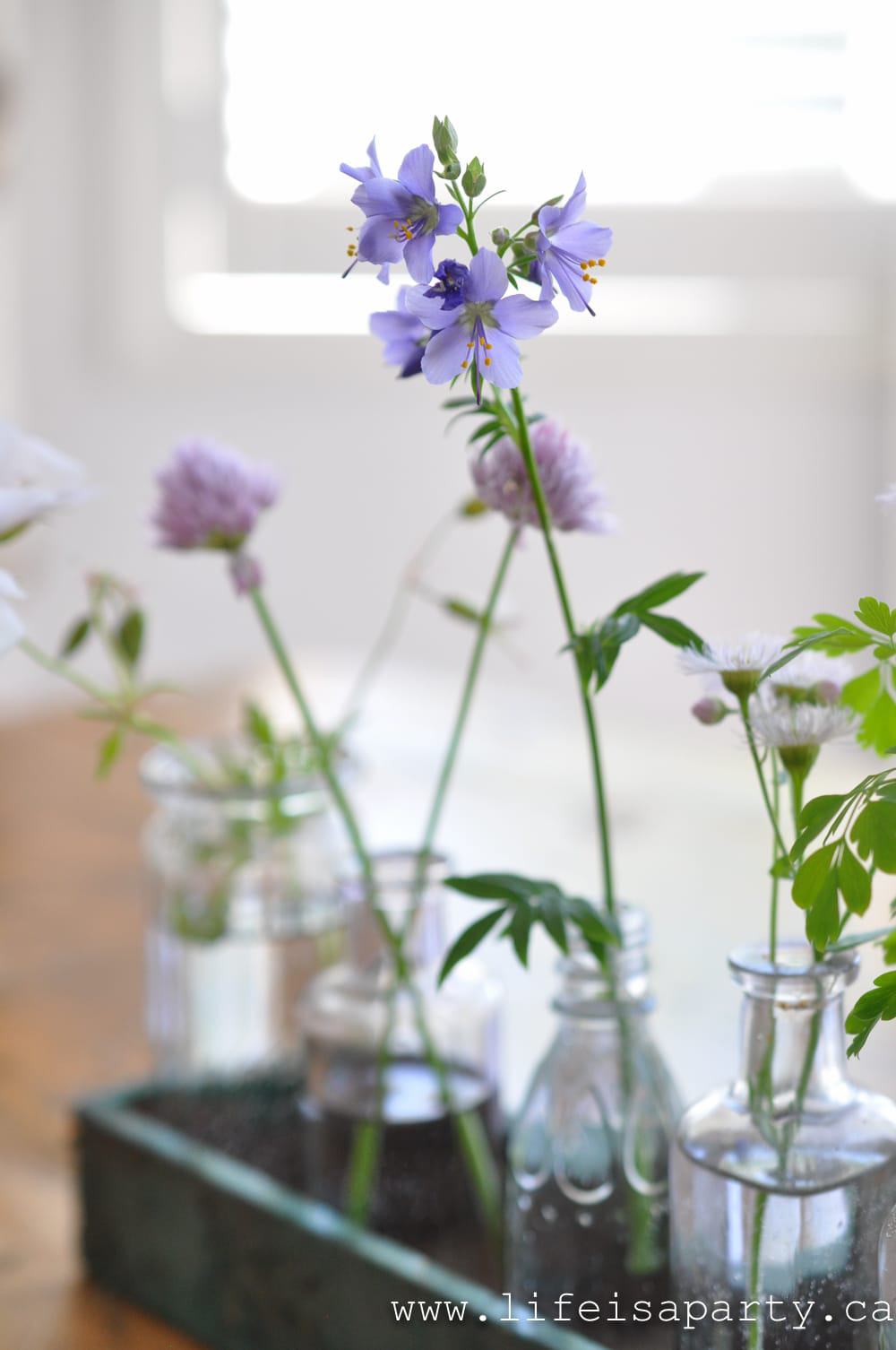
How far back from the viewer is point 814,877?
0.35 m

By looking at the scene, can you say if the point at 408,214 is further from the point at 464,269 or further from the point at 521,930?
the point at 521,930

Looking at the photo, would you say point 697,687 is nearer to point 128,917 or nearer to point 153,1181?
point 153,1181

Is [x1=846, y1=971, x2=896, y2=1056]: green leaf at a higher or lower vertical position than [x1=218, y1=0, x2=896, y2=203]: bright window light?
lower

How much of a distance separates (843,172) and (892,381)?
44 centimetres

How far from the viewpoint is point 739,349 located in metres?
3.31

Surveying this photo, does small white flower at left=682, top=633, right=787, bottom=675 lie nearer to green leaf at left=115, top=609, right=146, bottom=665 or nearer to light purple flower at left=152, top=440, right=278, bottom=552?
light purple flower at left=152, top=440, right=278, bottom=552

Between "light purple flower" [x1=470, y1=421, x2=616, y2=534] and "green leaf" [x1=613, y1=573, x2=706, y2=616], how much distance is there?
0.16ft

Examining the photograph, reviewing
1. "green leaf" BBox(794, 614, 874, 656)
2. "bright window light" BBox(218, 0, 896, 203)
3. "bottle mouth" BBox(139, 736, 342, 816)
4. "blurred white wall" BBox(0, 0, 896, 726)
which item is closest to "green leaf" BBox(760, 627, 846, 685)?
"green leaf" BBox(794, 614, 874, 656)

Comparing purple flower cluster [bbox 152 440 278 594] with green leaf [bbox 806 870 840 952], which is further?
purple flower cluster [bbox 152 440 278 594]

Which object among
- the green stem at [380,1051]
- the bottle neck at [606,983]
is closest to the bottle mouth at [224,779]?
the green stem at [380,1051]

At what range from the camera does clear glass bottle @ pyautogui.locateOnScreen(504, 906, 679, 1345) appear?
470mm

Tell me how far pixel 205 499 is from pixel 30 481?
0.19 feet

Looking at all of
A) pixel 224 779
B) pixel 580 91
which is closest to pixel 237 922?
pixel 224 779

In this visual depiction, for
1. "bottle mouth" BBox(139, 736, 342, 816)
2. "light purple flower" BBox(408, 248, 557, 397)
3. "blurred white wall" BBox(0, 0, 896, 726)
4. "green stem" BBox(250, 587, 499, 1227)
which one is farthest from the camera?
"blurred white wall" BBox(0, 0, 896, 726)
